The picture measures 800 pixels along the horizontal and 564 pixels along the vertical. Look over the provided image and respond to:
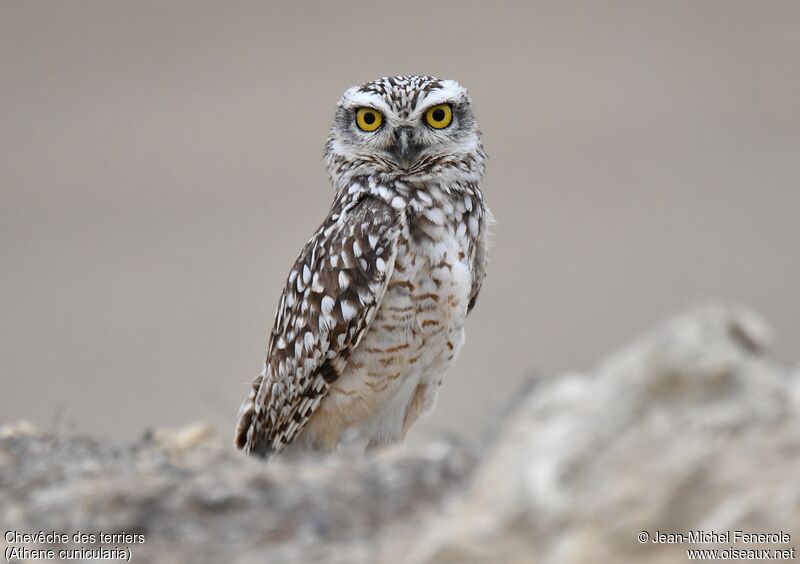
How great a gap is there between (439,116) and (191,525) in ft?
9.88

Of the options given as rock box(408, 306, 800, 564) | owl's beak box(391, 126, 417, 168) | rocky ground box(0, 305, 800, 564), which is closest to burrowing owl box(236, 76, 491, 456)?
owl's beak box(391, 126, 417, 168)

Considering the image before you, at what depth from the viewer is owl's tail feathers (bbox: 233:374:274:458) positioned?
5.62 metres

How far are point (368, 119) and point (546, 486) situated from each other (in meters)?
3.29

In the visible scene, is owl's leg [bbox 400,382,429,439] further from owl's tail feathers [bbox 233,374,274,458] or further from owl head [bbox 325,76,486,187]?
owl head [bbox 325,76,486,187]

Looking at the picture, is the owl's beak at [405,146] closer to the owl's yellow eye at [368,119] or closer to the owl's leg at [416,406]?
the owl's yellow eye at [368,119]

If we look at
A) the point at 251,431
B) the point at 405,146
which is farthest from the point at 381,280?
the point at 251,431

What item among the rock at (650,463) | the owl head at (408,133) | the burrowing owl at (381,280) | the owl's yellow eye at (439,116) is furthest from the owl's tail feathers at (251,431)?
the rock at (650,463)

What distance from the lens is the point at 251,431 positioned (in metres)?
5.66

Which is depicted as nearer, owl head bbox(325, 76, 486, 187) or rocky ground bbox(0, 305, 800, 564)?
rocky ground bbox(0, 305, 800, 564)

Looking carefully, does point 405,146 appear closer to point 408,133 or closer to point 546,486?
point 408,133

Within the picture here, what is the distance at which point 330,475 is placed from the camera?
137 inches

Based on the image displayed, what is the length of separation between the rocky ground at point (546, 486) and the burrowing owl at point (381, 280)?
152cm

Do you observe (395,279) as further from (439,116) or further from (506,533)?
(506,533)

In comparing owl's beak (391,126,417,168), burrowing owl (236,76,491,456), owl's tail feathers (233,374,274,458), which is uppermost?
owl's beak (391,126,417,168)
